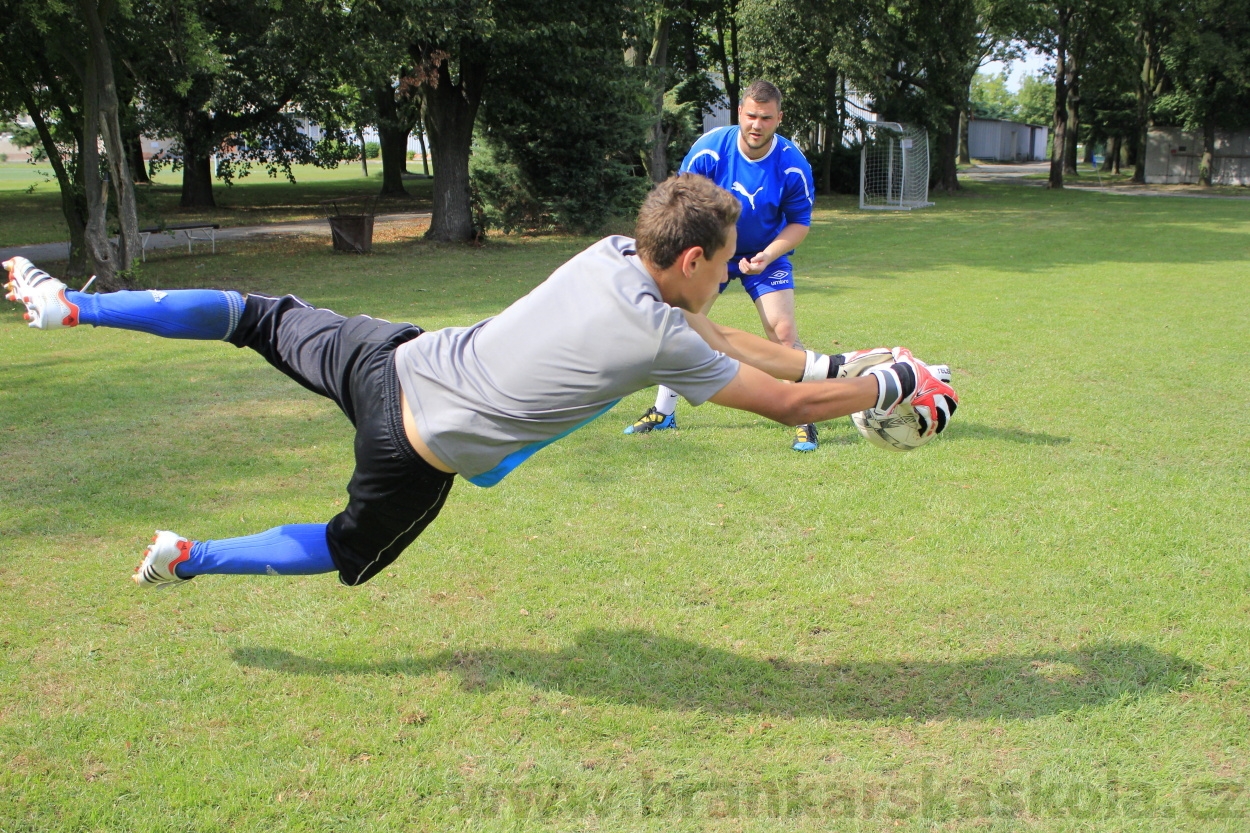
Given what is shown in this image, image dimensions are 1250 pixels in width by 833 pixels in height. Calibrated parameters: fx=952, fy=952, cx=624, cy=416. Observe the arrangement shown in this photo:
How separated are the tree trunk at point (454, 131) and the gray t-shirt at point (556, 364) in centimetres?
1707

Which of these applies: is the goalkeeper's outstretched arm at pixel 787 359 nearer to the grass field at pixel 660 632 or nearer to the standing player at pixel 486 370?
the standing player at pixel 486 370

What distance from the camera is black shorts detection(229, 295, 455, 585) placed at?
11.0 ft

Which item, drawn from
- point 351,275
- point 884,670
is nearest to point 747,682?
point 884,670

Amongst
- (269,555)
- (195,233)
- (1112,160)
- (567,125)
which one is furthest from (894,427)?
(1112,160)

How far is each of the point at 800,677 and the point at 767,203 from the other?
3957mm

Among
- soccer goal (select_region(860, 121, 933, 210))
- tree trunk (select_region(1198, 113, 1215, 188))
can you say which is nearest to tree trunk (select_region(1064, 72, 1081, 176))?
tree trunk (select_region(1198, 113, 1215, 188))

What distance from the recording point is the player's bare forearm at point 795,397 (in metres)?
3.25

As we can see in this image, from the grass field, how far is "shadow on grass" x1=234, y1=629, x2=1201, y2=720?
0.02 metres

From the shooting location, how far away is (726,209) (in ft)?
10.4

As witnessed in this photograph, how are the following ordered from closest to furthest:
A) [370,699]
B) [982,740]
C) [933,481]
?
1. [982,740]
2. [370,699]
3. [933,481]

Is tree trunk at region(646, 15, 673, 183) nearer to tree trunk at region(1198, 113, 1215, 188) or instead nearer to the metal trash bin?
the metal trash bin

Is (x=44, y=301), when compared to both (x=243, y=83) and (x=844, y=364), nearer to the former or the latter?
(x=844, y=364)

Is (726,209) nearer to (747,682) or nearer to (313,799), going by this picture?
(747,682)

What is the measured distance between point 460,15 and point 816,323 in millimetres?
10098
